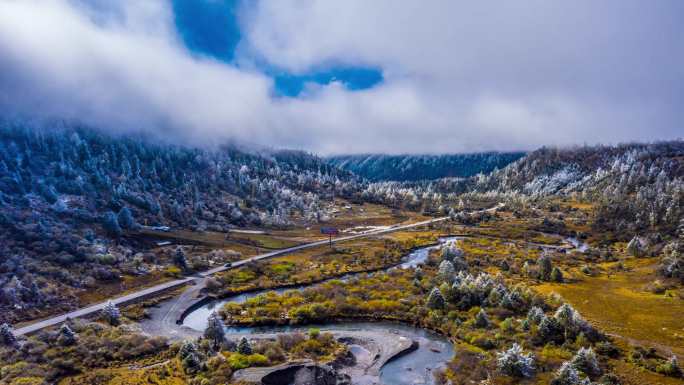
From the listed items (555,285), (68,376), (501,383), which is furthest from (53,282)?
(555,285)

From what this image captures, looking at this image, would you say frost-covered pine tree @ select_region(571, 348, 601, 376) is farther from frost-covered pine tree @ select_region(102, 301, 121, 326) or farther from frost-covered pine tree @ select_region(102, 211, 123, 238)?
frost-covered pine tree @ select_region(102, 211, 123, 238)

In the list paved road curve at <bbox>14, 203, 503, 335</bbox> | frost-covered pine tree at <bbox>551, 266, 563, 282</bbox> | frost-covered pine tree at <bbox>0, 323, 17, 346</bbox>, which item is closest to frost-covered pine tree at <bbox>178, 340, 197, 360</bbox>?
frost-covered pine tree at <bbox>0, 323, 17, 346</bbox>

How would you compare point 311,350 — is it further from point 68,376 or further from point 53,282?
point 53,282

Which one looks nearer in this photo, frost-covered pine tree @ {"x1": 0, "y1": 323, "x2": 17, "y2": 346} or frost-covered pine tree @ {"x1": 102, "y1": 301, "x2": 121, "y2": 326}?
frost-covered pine tree @ {"x1": 0, "y1": 323, "x2": 17, "y2": 346}

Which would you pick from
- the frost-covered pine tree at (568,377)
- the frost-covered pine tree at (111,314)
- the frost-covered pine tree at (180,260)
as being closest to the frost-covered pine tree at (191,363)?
the frost-covered pine tree at (111,314)

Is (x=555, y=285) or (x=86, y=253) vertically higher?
(x=86, y=253)

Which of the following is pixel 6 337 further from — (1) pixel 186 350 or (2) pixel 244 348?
(2) pixel 244 348
